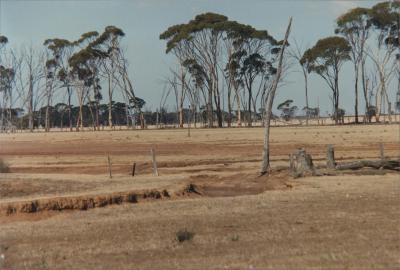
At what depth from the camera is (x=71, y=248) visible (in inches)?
375

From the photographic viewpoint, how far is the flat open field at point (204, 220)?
8.55m

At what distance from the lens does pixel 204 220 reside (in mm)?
11508

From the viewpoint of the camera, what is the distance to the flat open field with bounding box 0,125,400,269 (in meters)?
8.55

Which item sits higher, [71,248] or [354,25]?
[354,25]

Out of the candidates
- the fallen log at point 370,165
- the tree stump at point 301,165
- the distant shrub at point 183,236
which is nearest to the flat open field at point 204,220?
the distant shrub at point 183,236

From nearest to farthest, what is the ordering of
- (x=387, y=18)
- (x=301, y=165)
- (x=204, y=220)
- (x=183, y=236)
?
(x=183, y=236) < (x=204, y=220) < (x=301, y=165) < (x=387, y=18)

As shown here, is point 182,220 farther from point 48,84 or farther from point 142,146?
point 48,84

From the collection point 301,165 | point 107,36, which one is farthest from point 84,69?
point 301,165

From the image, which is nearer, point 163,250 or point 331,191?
point 163,250

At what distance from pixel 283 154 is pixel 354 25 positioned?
38137mm

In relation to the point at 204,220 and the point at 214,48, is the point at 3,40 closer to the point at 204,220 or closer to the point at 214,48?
the point at 214,48

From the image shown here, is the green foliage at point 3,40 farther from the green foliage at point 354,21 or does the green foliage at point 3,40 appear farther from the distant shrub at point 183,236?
the distant shrub at point 183,236

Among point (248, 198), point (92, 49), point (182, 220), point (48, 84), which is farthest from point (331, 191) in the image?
point (48, 84)

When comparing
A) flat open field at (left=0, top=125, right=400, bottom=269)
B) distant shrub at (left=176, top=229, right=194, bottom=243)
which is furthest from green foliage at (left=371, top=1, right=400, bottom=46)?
distant shrub at (left=176, top=229, right=194, bottom=243)
